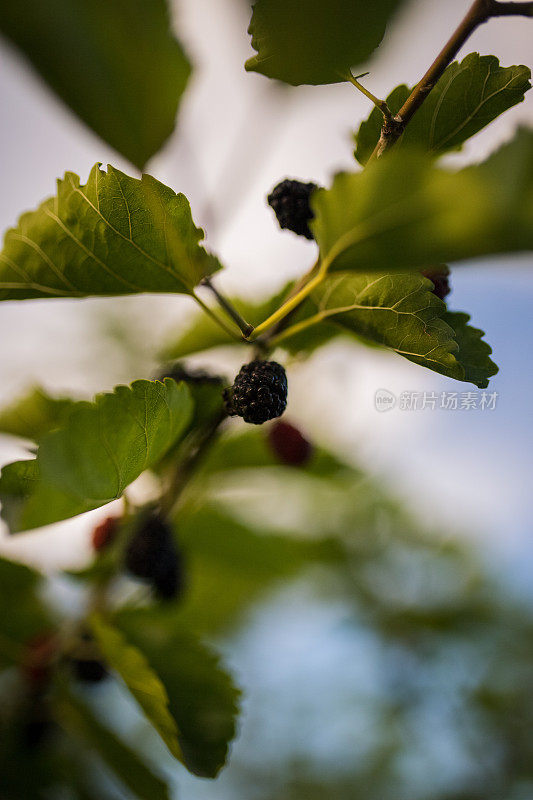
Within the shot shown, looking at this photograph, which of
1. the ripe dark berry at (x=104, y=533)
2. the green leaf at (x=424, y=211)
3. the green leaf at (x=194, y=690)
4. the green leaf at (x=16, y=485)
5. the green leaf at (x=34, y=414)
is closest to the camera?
the green leaf at (x=424, y=211)

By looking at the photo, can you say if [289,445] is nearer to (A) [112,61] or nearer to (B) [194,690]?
(B) [194,690]

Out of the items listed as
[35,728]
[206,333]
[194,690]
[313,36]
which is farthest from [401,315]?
[35,728]

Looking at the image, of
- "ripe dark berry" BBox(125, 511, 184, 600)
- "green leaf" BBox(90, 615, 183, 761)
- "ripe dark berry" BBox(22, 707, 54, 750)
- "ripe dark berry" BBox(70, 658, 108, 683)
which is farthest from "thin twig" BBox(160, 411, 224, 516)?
"ripe dark berry" BBox(22, 707, 54, 750)

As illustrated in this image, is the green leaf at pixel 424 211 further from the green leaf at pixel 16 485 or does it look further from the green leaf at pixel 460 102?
the green leaf at pixel 16 485

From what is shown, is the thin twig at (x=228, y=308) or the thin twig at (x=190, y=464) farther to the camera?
the thin twig at (x=190, y=464)

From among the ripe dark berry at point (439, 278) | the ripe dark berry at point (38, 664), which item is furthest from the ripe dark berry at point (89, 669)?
the ripe dark berry at point (439, 278)
